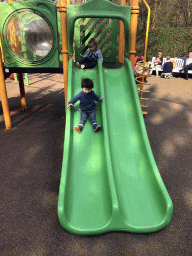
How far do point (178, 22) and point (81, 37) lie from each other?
23.2 meters

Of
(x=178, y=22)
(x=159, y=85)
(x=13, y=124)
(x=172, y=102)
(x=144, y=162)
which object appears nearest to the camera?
(x=144, y=162)

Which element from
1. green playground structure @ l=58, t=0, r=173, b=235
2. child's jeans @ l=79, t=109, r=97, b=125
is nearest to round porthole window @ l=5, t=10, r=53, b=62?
green playground structure @ l=58, t=0, r=173, b=235

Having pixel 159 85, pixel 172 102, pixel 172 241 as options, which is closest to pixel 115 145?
pixel 172 241

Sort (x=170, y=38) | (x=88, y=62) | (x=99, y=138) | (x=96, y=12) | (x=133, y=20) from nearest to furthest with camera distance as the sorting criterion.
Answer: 1. (x=99, y=138)
2. (x=96, y=12)
3. (x=133, y=20)
4. (x=88, y=62)
5. (x=170, y=38)

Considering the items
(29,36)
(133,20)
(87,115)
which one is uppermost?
(133,20)

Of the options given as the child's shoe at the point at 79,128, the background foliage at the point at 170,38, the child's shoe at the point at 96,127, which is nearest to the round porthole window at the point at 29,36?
the child's shoe at the point at 79,128

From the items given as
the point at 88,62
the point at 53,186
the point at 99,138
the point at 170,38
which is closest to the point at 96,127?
the point at 99,138

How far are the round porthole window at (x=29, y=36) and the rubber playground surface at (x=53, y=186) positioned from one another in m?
1.91

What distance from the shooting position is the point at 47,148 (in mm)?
4773

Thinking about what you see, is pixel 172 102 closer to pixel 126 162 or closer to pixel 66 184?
pixel 126 162

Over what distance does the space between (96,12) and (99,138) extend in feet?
8.57

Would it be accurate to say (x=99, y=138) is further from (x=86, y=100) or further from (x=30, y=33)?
(x=30, y=33)

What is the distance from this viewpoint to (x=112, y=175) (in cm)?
292

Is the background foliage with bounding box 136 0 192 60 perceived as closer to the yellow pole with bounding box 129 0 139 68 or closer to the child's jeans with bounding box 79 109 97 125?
the yellow pole with bounding box 129 0 139 68
